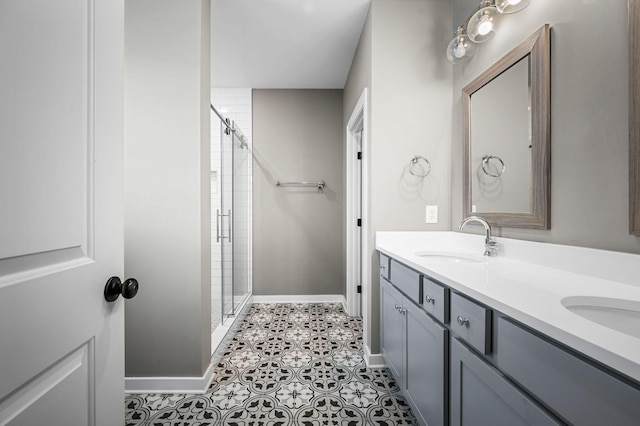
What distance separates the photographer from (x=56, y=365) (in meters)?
0.53

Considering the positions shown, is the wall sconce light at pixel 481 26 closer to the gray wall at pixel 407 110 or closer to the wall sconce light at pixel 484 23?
the wall sconce light at pixel 484 23

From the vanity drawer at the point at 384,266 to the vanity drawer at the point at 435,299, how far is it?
1.55ft

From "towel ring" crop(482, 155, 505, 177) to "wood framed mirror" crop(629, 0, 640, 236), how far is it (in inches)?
23.3

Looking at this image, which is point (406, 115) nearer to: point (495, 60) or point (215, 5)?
point (495, 60)

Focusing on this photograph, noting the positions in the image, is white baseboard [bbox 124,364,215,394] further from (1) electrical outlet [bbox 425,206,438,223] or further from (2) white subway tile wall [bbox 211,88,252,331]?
(1) electrical outlet [bbox 425,206,438,223]

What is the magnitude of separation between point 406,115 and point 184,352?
6.87 ft

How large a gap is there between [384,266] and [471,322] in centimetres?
89

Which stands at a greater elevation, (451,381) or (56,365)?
(56,365)

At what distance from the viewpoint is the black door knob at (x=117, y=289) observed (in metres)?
0.67

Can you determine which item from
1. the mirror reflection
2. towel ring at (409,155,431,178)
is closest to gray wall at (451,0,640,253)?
the mirror reflection

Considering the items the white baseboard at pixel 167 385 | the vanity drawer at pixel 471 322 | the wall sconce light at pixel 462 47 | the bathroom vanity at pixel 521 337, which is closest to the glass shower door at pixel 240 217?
the white baseboard at pixel 167 385

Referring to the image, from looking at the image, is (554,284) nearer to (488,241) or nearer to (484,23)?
(488,241)

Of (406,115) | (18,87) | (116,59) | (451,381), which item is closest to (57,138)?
(18,87)

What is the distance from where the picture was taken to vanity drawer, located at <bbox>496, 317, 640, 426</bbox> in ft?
1.63
